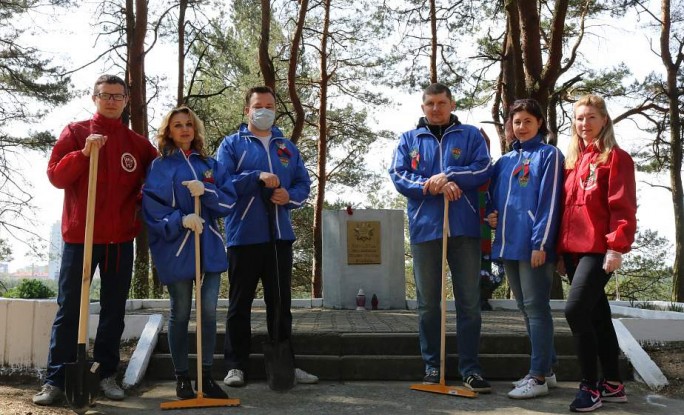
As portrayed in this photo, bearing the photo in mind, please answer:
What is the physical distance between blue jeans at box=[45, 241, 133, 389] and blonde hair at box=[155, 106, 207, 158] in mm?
642

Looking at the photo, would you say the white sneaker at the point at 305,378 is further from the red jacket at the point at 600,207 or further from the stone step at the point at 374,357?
the red jacket at the point at 600,207

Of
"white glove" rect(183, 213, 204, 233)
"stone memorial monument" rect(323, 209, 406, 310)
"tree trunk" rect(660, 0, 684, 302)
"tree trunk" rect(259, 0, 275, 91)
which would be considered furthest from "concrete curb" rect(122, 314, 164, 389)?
"tree trunk" rect(660, 0, 684, 302)

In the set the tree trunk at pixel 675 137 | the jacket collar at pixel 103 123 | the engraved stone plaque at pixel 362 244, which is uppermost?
the tree trunk at pixel 675 137

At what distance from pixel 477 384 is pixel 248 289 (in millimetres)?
1632

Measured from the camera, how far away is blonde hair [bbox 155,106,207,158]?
4.16 metres

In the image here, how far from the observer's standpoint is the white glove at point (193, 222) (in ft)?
12.9

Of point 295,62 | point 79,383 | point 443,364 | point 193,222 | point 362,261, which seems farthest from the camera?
point 295,62

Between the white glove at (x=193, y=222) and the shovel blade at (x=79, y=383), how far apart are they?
0.92 m

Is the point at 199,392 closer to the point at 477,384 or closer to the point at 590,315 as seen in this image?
the point at 477,384

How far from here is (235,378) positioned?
4.40 meters

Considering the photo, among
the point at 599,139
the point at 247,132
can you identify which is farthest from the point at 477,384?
the point at 247,132

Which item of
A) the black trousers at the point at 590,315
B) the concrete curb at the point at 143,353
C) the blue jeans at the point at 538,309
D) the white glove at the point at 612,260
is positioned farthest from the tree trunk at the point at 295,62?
the white glove at the point at 612,260

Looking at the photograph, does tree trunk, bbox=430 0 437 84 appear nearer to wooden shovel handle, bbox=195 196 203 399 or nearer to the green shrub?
the green shrub

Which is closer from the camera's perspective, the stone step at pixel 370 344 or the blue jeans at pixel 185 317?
the blue jeans at pixel 185 317
